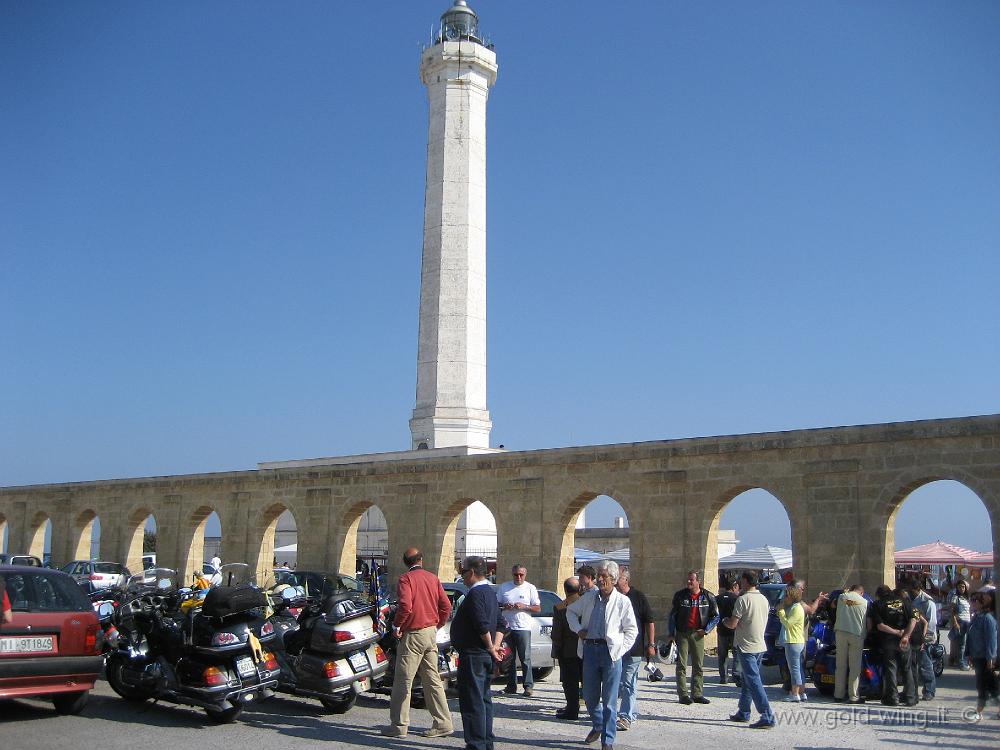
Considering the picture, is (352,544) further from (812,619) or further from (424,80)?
(424,80)

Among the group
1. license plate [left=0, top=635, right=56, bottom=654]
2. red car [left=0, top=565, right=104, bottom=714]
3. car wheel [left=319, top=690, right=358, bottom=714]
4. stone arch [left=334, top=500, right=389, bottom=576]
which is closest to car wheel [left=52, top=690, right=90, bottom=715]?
red car [left=0, top=565, right=104, bottom=714]

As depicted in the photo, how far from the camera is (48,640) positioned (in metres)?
8.60

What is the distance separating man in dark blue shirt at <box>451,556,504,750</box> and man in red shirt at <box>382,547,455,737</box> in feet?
1.52

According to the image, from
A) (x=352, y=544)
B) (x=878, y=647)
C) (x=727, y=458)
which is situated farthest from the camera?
(x=352, y=544)

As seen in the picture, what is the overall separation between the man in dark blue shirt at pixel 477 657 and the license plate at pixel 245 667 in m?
2.16

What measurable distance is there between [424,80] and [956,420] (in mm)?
23150

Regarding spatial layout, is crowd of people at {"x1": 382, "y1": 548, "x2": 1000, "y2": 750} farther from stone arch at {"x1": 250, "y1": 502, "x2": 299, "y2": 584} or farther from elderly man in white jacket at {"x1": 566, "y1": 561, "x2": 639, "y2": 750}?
stone arch at {"x1": 250, "y1": 502, "x2": 299, "y2": 584}

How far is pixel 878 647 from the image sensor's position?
10.6m

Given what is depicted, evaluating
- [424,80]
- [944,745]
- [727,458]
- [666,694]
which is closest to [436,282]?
[424,80]

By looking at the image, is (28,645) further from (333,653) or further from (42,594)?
(333,653)

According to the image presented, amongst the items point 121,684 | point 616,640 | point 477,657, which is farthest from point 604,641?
point 121,684

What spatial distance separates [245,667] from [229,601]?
0.62 metres

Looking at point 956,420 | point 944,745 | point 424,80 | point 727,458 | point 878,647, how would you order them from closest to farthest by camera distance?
point 944,745, point 878,647, point 956,420, point 727,458, point 424,80

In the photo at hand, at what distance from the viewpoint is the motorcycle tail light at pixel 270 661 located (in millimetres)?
9203
